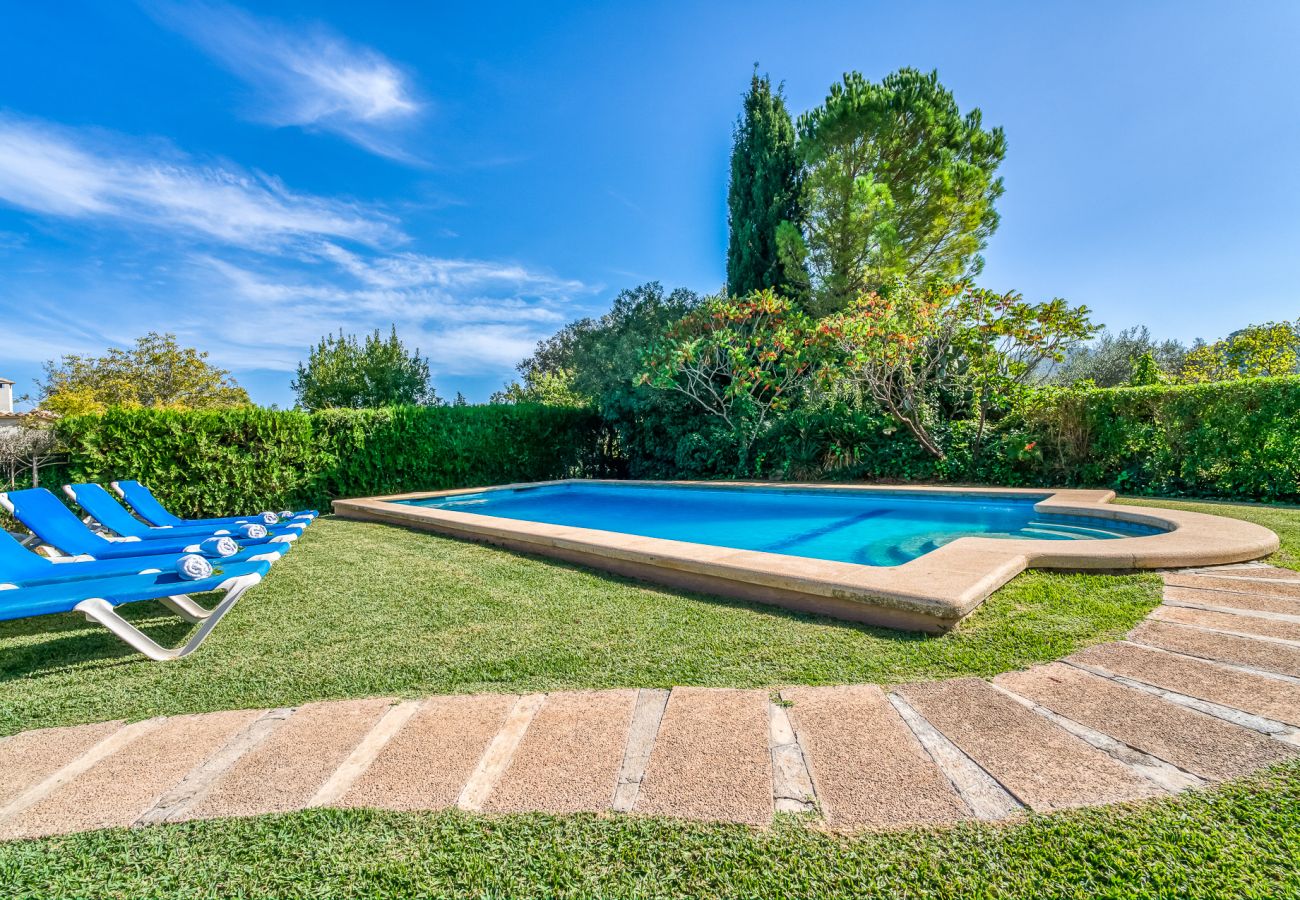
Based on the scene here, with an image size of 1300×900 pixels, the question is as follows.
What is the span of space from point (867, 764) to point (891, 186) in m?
17.6

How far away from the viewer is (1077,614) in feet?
10.5

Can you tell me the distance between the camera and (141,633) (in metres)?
3.12

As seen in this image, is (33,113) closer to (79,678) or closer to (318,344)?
(79,678)

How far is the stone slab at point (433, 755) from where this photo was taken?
1760 mm

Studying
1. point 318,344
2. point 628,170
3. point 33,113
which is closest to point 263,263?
point 318,344

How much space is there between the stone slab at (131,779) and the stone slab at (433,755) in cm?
66

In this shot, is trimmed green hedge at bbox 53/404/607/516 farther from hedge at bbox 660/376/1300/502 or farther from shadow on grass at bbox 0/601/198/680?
shadow on grass at bbox 0/601/198/680

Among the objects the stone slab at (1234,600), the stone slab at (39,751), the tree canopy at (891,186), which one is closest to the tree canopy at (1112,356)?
the tree canopy at (891,186)

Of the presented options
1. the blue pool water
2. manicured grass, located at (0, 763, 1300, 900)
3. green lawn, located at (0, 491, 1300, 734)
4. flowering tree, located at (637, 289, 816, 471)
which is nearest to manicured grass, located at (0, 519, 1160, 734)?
green lawn, located at (0, 491, 1300, 734)

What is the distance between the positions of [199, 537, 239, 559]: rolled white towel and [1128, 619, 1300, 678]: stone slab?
568cm

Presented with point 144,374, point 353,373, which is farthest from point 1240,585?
point 144,374

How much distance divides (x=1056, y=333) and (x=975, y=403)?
6.63 feet

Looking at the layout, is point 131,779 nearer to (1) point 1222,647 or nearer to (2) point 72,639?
(2) point 72,639

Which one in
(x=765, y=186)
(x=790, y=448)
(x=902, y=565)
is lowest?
(x=902, y=565)
